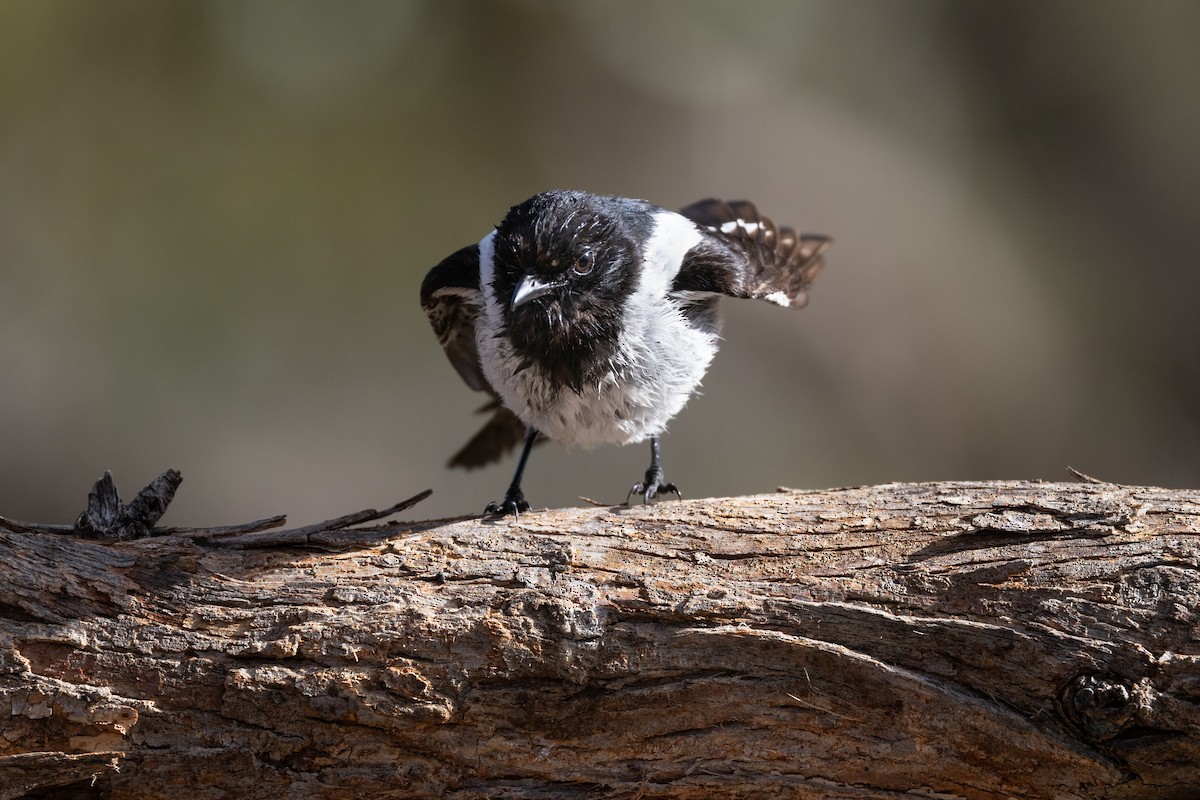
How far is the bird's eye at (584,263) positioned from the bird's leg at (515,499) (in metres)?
1.09

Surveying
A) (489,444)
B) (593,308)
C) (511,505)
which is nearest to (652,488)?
(511,505)

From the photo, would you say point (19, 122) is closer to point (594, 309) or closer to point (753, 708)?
point (594, 309)

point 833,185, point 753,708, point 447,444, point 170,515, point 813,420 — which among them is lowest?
point 753,708

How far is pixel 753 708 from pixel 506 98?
27.3ft

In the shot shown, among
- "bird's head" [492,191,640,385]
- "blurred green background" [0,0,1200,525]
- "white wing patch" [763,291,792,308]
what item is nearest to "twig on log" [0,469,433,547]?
"bird's head" [492,191,640,385]

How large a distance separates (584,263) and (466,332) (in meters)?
1.41

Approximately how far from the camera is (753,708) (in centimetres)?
320

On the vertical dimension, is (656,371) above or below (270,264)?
below

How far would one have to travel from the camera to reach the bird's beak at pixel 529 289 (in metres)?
4.09

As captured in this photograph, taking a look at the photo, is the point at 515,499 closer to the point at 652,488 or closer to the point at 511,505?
the point at 511,505

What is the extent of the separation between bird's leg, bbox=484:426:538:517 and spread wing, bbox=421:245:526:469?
18 centimetres

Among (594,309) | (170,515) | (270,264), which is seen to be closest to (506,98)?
(270,264)

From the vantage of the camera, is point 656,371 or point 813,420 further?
point 813,420

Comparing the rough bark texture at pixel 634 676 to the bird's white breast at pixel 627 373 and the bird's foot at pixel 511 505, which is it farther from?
the bird's white breast at pixel 627 373
